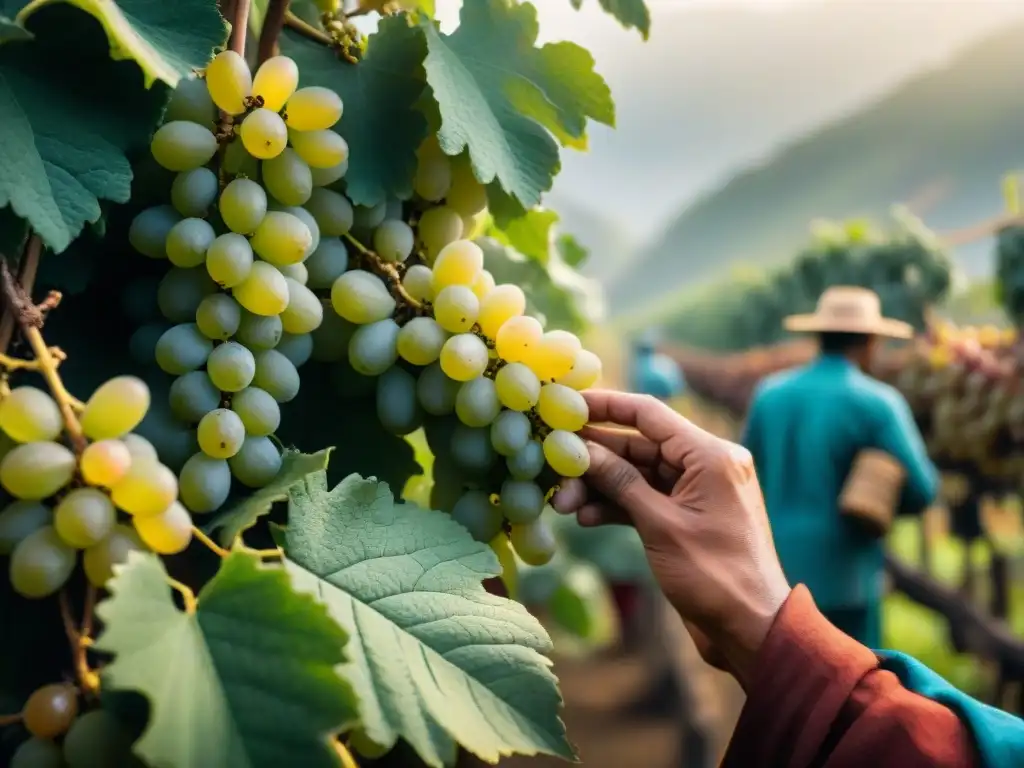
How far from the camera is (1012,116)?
15484 mm

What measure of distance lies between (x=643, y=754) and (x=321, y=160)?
4.00 metres

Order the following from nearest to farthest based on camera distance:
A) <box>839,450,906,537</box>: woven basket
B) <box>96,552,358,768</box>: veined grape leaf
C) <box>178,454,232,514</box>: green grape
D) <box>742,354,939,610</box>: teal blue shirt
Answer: <box>96,552,358,768</box>: veined grape leaf < <box>178,454,232,514</box>: green grape < <box>839,450,906,537</box>: woven basket < <box>742,354,939,610</box>: teal blue shirt

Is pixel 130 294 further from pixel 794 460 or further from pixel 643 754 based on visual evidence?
pixel 643 754

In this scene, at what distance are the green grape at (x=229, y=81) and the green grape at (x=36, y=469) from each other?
18 centimetres

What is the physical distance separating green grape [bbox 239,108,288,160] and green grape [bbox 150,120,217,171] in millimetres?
18

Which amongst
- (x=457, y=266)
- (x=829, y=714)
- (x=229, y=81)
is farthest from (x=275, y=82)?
(x=829, y=714)

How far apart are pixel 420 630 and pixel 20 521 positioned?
0.16m

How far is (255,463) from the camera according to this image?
414 millimetres

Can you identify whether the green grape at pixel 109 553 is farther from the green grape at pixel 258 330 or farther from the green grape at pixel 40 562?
the green grape at pixel 258 330

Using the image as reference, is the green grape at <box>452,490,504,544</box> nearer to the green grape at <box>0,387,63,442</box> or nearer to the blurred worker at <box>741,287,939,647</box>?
the green grape at <box>0,387,63,442</box>

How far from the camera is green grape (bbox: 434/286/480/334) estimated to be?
18.5 inches

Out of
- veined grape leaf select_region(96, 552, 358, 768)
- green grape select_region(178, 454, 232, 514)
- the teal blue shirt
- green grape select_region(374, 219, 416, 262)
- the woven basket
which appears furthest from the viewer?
the teal blue shirt

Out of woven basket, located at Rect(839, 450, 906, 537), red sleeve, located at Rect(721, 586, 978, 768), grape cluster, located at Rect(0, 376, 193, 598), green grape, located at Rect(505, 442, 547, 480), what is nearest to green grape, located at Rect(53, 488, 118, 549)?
grape cluster, located at Rect(0, 376, 193, 598)

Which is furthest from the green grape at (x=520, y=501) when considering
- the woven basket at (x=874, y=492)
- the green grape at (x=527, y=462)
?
the woven basket at (x=874, y=492)
